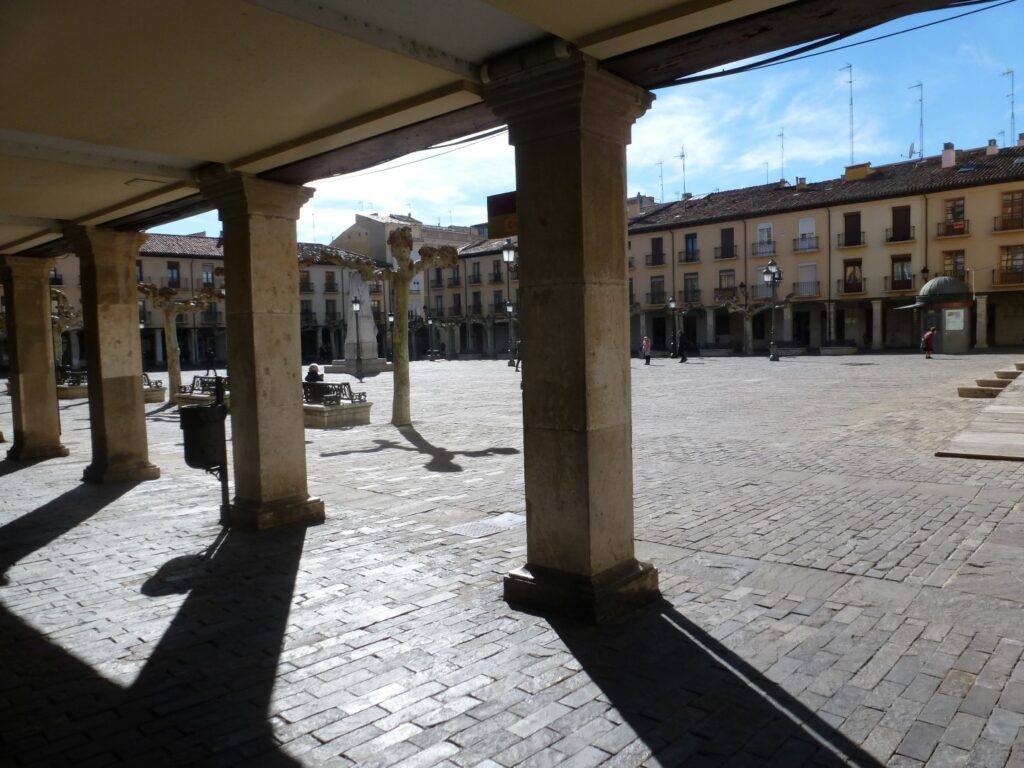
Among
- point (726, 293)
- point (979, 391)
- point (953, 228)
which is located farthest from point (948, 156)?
point (979, 391)

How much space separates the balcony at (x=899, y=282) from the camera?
41000 mm

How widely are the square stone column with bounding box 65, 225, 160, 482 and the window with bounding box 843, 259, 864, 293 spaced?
141 feet

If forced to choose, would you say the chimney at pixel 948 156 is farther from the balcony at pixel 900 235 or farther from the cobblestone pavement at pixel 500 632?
the cobblestone pavement at pixel 500 632

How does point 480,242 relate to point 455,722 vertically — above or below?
above

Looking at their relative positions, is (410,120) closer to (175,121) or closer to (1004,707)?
(175,121)

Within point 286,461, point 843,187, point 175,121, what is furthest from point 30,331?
point 843,187

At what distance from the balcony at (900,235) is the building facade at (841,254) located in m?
0.07

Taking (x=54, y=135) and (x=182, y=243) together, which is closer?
(x=54, y=135)

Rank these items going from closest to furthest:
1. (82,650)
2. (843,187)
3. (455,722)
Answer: (455,722), (82,650), (843,187)

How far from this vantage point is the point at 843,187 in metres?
44.5

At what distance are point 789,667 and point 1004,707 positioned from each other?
2.76 feet

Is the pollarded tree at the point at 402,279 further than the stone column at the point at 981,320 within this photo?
No

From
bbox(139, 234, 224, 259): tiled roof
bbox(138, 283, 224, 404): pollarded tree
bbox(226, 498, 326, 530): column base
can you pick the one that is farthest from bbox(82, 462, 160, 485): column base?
bbox(139, 234, 224, 259): tiled roof

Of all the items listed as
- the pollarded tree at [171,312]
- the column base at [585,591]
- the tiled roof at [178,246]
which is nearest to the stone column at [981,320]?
the pollarded tree at [171,312]
